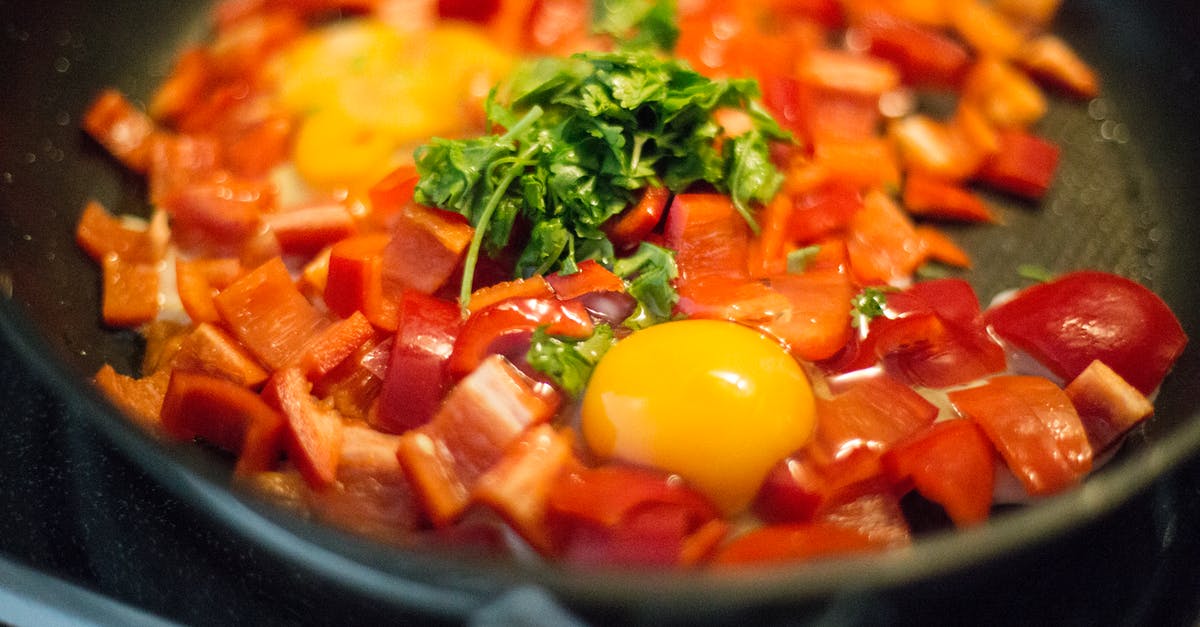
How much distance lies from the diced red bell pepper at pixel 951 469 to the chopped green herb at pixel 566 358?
0.65 metres

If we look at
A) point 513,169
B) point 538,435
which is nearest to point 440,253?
point 513,169

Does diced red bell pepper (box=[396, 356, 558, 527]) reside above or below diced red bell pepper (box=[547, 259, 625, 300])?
below

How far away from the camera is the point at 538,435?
71.9 inches

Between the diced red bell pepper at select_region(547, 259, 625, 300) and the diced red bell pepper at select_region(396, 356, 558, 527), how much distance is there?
0.85 feet

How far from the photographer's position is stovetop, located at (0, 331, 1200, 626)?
1.74m

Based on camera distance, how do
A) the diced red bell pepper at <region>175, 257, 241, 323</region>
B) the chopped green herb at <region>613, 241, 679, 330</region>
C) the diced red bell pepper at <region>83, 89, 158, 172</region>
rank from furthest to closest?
the diced red bell pepper at <region>83, 89, 158, 172</region> < the diced red bell pepper at <region>175, 257, 241, 323</region> < the chopped green herb at <region>613, 241, 679, 330</region>

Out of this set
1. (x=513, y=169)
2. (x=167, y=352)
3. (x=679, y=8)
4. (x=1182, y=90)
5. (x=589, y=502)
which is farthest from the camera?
(x=679, y=8)

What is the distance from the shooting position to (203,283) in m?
2.29

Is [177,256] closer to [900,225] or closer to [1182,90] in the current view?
[900,225]

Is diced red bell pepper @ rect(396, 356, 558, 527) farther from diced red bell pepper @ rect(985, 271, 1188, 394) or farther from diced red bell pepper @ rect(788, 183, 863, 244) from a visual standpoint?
diced red bell pepper @ rect(985, 271, 1188, 394)

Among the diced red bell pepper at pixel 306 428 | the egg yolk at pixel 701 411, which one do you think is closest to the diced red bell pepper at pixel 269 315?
the diced red bell pepper at pixel 306 428

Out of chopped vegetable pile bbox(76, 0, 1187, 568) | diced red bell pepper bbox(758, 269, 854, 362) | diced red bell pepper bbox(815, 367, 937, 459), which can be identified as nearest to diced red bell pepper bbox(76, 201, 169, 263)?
chopped vegetable pile bbox(76, 0, 1187, 568)

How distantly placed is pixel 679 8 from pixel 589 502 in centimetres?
196

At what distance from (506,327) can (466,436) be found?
0.85 feet
